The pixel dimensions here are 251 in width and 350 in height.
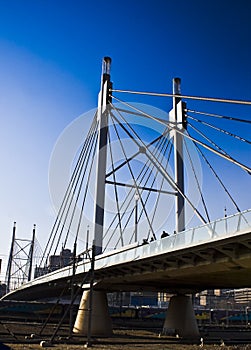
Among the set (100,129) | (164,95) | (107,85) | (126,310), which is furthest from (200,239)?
(126,310)

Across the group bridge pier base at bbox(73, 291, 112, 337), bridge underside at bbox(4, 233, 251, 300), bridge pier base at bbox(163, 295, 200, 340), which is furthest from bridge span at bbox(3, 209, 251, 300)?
bridge pier base at bbox(163, 295, 200, 340)

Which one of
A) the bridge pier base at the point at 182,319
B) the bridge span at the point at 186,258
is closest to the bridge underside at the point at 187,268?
the bridge span at the point at 186,258

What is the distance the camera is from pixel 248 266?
1945cm

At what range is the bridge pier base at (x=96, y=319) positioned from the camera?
30.0m

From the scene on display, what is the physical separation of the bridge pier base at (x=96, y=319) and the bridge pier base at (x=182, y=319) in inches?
215

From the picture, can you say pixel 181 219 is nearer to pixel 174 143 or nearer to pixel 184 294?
pixel 174 143

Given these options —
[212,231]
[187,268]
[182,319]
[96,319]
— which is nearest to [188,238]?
[212,231]

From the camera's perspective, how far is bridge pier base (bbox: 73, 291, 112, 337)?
98.3ft

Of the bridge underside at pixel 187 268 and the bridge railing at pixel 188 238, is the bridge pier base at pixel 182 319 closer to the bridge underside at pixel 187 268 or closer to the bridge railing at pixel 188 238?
the bridge underside at pixel 187 268

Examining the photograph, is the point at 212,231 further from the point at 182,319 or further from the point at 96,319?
the point at 182,319

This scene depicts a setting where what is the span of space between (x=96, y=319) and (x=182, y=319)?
7.43 meters

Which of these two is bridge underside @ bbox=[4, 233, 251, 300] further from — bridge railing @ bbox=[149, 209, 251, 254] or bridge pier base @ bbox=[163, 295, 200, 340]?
bridge pier base @ bbox=[163, 295, 200, 340]

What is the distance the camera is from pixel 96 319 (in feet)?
100

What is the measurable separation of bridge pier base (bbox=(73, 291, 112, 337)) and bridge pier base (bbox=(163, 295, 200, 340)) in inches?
215
